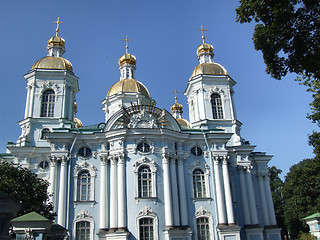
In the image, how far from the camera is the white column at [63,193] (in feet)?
73.4

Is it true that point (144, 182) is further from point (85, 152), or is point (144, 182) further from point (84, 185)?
point (85, 152)

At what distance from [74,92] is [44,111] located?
3.35 meters

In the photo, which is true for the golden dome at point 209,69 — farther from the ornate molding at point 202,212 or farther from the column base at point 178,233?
the column base at point 178,233

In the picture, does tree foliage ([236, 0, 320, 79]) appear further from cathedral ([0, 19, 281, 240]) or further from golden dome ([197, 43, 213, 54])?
golden dome ([197, 43, 213, 54])

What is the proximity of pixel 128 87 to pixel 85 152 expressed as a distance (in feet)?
32.6

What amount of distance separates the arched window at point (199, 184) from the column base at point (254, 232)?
4.44 m

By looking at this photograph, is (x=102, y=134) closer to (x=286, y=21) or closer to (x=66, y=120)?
(x=66, y=120)

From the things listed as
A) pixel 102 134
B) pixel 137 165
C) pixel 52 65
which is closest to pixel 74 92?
pixel 52 65

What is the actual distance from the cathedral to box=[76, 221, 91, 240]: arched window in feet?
0.22

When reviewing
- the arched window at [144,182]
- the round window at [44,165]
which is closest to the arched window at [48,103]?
the round window at [44,165]

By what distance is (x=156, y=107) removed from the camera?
997 inches

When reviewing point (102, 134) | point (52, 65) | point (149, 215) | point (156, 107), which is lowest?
point (149, 215)

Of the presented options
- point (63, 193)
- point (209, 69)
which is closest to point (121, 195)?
point (63, 193)

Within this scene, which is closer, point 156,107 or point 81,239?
point 81,239
